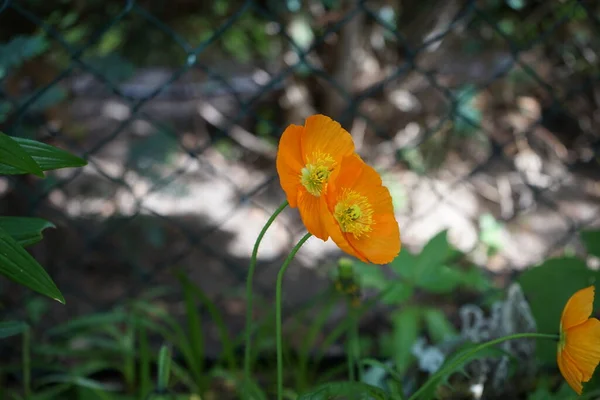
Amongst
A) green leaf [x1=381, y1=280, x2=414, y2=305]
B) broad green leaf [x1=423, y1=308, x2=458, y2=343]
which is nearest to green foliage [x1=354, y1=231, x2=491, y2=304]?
green leaf [x1=381, y1=280, x2=414, y2=305]

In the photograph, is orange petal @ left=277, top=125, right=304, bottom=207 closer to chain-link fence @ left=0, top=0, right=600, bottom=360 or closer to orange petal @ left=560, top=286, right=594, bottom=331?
orange petal @ left=560, top=286, right=594, bottom=331

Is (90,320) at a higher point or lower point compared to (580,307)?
higher

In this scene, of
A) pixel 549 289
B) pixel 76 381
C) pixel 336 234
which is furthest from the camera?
pixel 76 381

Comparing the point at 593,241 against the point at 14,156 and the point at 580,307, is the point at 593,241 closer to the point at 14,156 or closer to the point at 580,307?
the point at 580,307

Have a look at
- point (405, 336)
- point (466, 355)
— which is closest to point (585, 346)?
point (466, 355)

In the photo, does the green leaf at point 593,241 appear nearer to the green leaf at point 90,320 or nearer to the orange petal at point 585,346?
the orange petal at point 585,346

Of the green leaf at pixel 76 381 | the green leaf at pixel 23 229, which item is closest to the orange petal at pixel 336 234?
the green leaf at pixel 23 229

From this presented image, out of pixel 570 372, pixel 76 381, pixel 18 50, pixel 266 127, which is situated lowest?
pixel 570 372
